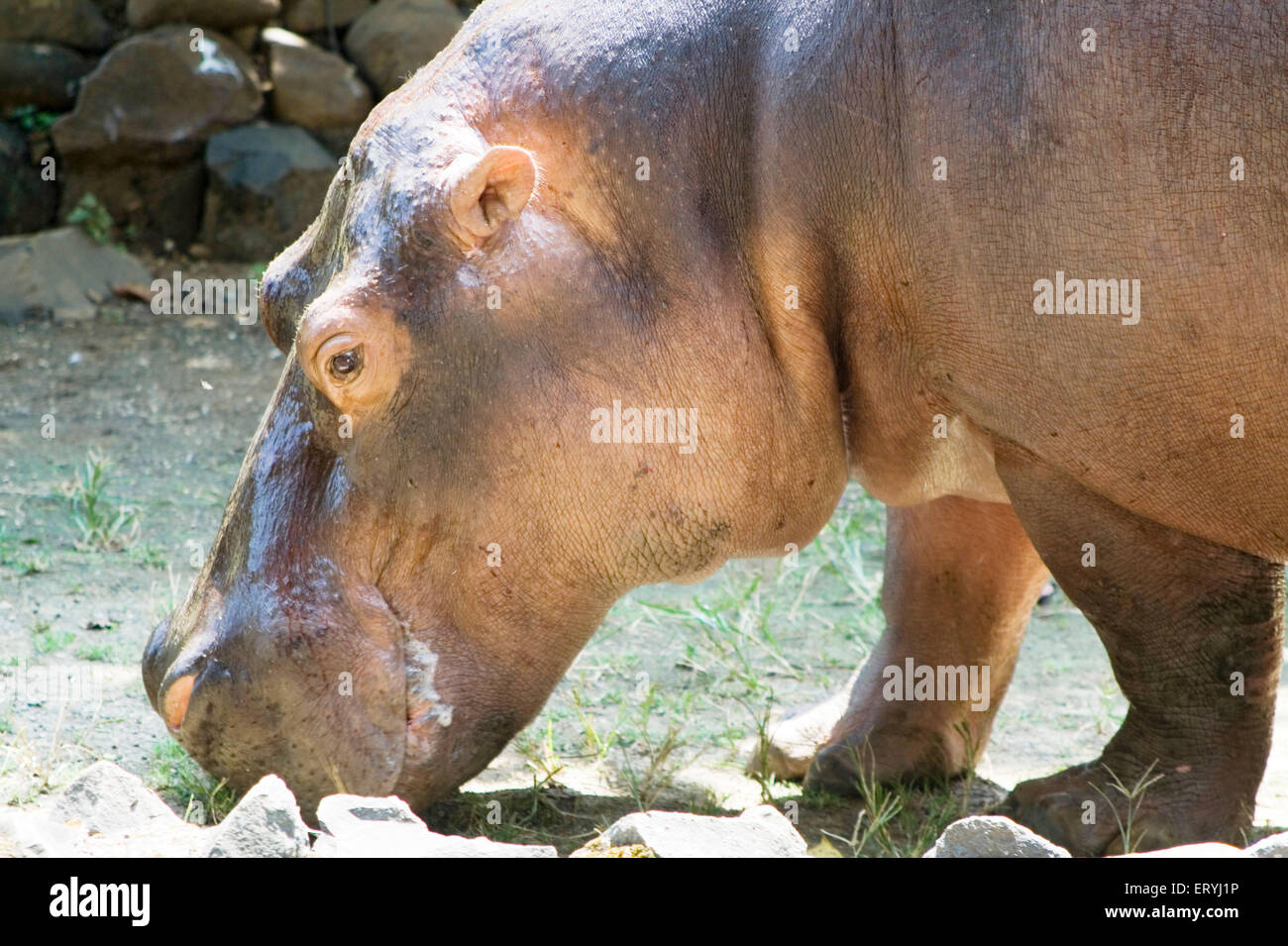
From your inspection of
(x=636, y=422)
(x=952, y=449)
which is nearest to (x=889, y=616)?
(x=952, y=449)

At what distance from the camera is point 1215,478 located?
3.13 m

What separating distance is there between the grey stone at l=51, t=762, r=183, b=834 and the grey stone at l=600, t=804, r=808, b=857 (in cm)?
84

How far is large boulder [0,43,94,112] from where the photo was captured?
9.98 metres

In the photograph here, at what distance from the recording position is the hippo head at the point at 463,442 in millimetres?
3320

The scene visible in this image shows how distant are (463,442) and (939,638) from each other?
5.38 ft

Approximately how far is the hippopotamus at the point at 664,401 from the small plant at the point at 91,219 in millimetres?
6842

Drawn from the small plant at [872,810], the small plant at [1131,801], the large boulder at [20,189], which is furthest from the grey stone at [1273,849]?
the large boulder at [20,189]

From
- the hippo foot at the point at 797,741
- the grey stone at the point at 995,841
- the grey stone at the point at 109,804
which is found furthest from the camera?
the hippo foot at the point at 797,741

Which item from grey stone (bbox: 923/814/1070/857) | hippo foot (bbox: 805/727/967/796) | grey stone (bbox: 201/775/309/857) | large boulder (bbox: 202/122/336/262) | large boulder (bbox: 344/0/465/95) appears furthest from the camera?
large boulder (bbox: 344/0/465/95)

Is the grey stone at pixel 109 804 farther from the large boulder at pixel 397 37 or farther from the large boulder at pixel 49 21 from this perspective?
the large boulder at pixel 49 21

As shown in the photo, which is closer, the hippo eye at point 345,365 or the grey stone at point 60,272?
the hippo eye at point 345,365

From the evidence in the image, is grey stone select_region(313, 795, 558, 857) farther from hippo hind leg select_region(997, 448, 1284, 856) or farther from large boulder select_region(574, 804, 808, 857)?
hippo hind leg select_region(997, 448, 1284, 856)

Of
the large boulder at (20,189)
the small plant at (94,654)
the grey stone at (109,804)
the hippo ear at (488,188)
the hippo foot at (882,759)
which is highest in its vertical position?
the large boulder at (20,189)

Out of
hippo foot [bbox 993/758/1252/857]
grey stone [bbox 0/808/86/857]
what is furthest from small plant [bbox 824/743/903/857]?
grey stone [bbox 0/808/86/857]
